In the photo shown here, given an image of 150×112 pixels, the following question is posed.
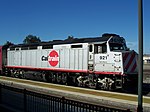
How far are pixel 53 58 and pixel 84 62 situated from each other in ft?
16.5

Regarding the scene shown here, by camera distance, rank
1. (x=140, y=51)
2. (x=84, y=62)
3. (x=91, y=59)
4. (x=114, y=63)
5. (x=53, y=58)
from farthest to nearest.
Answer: (x=53, y=58)
(x=84, y=62)
(x=91, y=59)
(x=114, y=63)
(x=140, y=51)

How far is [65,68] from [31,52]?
6.89 metres

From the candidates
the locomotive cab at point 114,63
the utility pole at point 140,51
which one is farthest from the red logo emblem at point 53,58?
the utility pole at point 140,51

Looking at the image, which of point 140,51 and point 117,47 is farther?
point 117,47

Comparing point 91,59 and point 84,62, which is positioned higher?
point 91,59

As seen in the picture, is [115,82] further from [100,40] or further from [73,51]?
[73,51]

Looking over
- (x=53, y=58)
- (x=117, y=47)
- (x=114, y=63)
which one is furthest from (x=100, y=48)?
(x=53, y=58)

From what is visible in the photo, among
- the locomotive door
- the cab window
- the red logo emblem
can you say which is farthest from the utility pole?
the red logo emblem

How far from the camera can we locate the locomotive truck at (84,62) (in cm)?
2005

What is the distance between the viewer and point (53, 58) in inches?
Answer: 1056

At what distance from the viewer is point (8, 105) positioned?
11.6 metres

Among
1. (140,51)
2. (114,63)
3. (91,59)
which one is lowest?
(114,63)

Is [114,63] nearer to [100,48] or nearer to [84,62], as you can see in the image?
[100,48]

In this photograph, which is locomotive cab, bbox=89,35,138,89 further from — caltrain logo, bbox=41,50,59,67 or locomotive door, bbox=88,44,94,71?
caltrain logo, bbox=41,50,59,67
